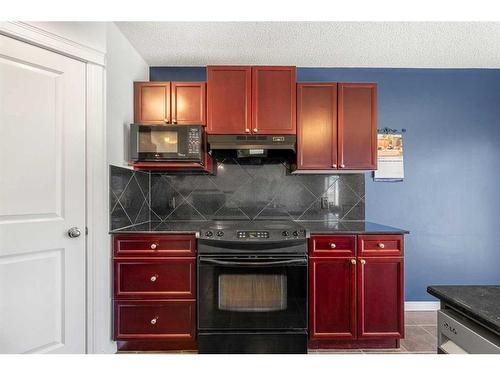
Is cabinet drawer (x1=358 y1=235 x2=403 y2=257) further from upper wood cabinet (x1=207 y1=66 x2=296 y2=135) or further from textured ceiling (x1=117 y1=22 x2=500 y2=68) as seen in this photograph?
textured ceiling (x1=117 y1=22 x2=500 y2=68)

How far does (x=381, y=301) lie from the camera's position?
2100 millimetres

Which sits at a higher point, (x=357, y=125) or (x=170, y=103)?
(x=170, y=103)

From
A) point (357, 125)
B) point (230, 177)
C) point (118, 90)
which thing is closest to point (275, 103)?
point (357, 125)

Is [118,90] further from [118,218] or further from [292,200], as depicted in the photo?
[292,200]

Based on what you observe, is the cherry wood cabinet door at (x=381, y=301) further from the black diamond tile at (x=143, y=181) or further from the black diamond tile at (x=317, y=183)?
the black diamond tile at (x=143, y=181)

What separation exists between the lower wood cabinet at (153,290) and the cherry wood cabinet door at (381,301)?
4.22ft

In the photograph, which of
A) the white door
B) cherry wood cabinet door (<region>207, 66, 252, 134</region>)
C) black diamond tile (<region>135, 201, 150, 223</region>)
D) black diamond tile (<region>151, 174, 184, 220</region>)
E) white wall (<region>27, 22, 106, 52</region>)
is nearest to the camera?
the white door

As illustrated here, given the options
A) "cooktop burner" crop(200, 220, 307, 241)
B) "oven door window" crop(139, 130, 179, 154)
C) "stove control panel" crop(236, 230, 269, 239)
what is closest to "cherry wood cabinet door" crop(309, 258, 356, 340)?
"cooktop burner" crop(200, 220, 307, 241)

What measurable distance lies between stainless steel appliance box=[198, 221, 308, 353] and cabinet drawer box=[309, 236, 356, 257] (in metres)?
0.19

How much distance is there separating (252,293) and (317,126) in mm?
1466

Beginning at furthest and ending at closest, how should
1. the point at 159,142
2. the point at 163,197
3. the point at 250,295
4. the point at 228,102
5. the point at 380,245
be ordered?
the point at 163,197
the point at 228,102
the point at 159,142
the point at 380,245
the point at 250,295

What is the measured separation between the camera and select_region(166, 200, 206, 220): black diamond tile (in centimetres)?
276
